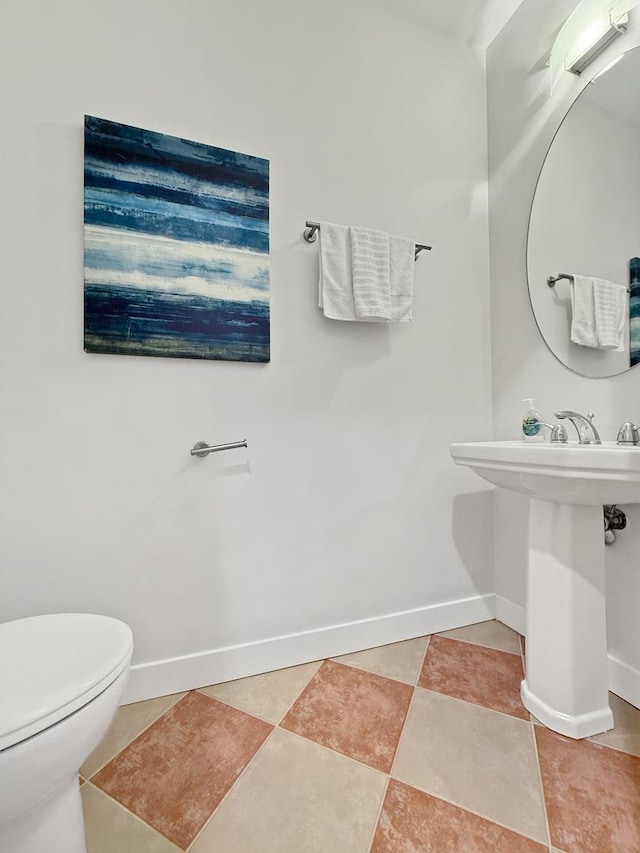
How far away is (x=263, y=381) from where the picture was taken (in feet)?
4.73

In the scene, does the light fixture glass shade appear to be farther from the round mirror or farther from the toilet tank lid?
the toilet tank lid

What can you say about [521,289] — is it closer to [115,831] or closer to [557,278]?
[557,278]

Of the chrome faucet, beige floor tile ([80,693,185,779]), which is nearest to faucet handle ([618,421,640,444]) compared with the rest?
the chrome faucet

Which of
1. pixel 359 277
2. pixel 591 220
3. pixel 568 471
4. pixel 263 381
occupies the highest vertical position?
pixel 591 220

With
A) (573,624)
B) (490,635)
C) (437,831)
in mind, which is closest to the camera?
(437,831)

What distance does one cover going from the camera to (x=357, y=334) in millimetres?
1580

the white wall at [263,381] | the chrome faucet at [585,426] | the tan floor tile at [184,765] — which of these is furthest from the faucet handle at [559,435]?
the tan floor tile at [184,765]

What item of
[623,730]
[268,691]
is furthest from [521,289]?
[268,691]

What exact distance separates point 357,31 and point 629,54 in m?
0.94

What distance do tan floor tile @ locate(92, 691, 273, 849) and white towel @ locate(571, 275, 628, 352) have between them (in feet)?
5.08

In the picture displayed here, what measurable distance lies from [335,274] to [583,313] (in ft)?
2.81

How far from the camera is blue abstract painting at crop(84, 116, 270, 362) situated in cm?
124

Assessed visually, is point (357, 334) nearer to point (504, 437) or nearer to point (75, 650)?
point (504, 437)

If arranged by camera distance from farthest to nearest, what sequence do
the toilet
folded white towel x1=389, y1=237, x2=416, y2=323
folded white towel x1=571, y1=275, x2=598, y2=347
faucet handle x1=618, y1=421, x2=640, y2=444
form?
folded white towel x1=389, y1=237, x2=416, y2=323, folded white towel x1=571, y1=275, x2=598, y2=347, faucet handle x1=618, y1=421, x2=640, y2=444, the toilet
